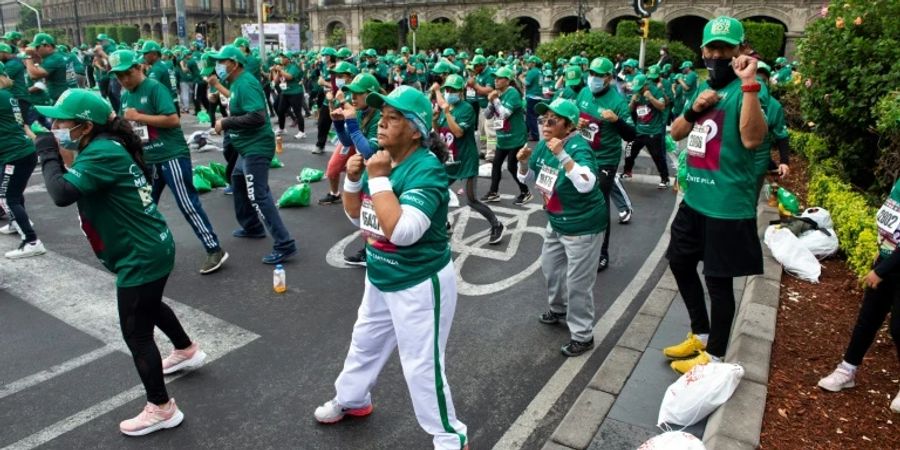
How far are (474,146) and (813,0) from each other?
39601 millimetres

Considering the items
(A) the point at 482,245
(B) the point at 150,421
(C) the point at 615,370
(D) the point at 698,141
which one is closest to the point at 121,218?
(B) the point at 150,421

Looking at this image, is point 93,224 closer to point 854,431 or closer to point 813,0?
point 854,431

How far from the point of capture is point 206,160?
40.2 feet

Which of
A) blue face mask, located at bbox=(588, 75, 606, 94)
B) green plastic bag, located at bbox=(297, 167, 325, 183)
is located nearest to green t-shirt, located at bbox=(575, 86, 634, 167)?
blue face mask, located at bbox=(588, 75, 606, 94)

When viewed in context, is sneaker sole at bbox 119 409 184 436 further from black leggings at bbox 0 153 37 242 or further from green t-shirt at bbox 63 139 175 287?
black leggings at bbox 0 153 37 242

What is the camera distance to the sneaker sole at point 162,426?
3.75 metres

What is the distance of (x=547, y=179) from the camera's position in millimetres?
4805

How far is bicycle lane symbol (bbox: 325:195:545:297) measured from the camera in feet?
20.6

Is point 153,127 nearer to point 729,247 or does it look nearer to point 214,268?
point 214,268

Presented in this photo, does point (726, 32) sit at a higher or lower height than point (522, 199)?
higher

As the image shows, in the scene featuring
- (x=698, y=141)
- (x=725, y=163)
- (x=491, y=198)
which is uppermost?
(x=698, y=141)

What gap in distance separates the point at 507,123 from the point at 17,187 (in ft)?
19.3

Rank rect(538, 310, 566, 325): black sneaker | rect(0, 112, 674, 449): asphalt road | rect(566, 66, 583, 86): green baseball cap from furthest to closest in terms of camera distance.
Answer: rect(566, 66, 583, 86): green baseball cap
rect(538, 310, 566, 325): black sneaker
rect(0, 112, 674, 449): asphalt road

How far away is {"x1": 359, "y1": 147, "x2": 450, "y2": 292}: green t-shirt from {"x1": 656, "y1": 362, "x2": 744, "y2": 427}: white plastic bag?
1.59 meters
